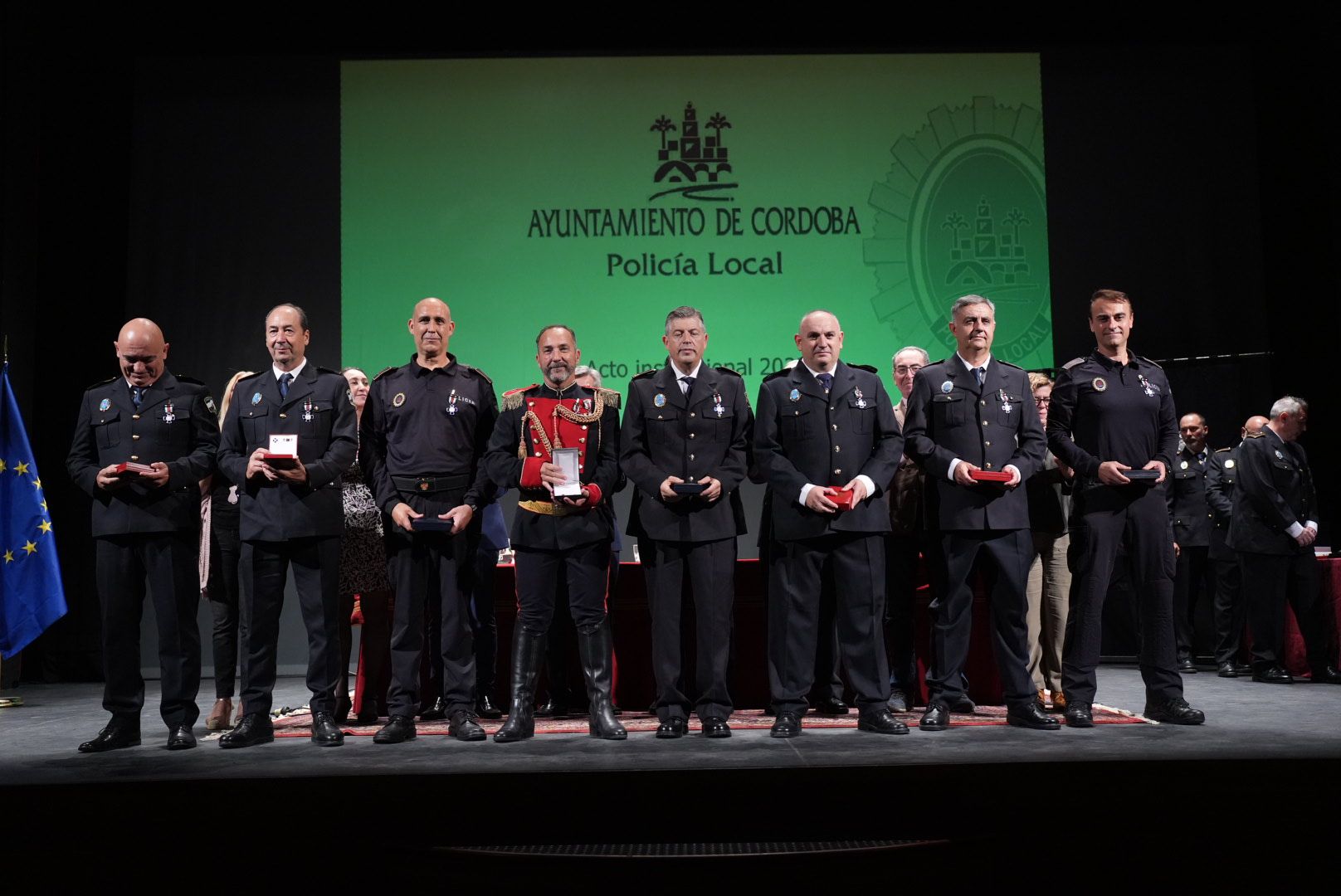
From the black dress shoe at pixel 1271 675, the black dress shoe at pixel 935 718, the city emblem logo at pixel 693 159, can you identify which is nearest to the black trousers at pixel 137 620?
the black dress shoe at pixel 935 718

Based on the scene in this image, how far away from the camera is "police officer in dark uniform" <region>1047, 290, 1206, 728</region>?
4.52 meters

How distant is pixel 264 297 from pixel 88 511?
1874 millimetres

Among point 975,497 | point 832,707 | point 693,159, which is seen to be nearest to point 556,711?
point 832,707

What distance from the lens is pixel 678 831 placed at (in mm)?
3393

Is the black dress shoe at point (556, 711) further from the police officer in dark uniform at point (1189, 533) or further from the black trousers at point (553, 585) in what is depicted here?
the police officer in dark uniform at point (1189, 533)

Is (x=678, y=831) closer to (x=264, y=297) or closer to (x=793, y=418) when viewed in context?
(x=793, y=418)

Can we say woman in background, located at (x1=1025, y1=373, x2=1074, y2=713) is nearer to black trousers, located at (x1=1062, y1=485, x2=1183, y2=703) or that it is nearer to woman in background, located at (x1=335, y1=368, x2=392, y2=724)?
black trousers, located at (x1=1062, y1=485, x2=1183, y2=703)

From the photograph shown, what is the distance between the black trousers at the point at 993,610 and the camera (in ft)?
14.5

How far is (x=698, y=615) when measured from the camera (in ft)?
14.5

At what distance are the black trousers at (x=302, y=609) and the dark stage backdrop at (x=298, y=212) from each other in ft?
11.3

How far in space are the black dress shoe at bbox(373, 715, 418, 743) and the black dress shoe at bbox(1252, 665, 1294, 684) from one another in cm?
486

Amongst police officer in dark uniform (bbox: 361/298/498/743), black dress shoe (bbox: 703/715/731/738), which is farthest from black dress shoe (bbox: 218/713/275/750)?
black dress shoe (bbox: 703/715/731/738)

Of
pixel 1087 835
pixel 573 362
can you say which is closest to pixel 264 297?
pixel 573 362

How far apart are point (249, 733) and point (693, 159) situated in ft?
16.0
